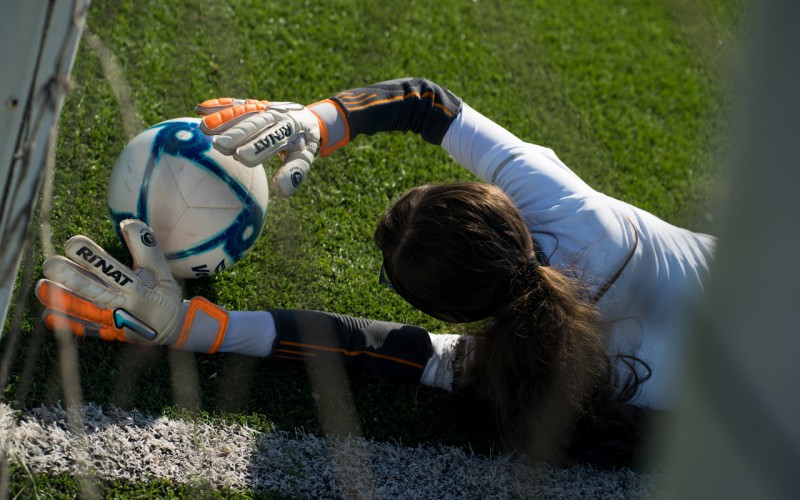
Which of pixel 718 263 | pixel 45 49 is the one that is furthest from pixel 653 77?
pixel 718 263

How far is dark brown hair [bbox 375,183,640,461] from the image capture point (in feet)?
7.63

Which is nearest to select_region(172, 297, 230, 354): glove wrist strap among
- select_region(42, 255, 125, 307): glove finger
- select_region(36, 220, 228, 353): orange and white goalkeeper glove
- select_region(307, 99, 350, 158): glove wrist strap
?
select_region(36, 220, 228, 353): orange and white goalkeeper glove

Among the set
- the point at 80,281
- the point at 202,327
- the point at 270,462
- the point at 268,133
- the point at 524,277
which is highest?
the point at 268,133

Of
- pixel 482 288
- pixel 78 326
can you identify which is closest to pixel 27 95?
pixel 78 326

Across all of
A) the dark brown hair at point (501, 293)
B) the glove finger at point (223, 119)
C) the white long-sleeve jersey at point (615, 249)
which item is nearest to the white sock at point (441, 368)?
the dark brown hair at point (501, 293)

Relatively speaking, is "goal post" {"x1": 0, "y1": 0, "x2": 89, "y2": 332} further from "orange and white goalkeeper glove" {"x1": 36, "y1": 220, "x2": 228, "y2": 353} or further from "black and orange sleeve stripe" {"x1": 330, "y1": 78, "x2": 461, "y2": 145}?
"black and orange sleeve stripe" {"x1": 330, "y1": 78, "x2": 461, "y2": 145}

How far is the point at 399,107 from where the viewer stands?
3.00 m

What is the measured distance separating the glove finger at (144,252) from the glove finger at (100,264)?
0.05 metres

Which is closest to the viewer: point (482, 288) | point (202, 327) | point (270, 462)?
point (482, 288)

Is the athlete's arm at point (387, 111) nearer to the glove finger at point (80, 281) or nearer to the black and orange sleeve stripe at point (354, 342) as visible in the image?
the black and orange sleeve stripe at point (354, 342)

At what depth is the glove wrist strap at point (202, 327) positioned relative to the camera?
2.70 m

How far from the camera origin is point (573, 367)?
2.44 metres

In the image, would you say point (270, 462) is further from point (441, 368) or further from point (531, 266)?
point (531, 266)

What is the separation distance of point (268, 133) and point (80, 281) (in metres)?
0.78
